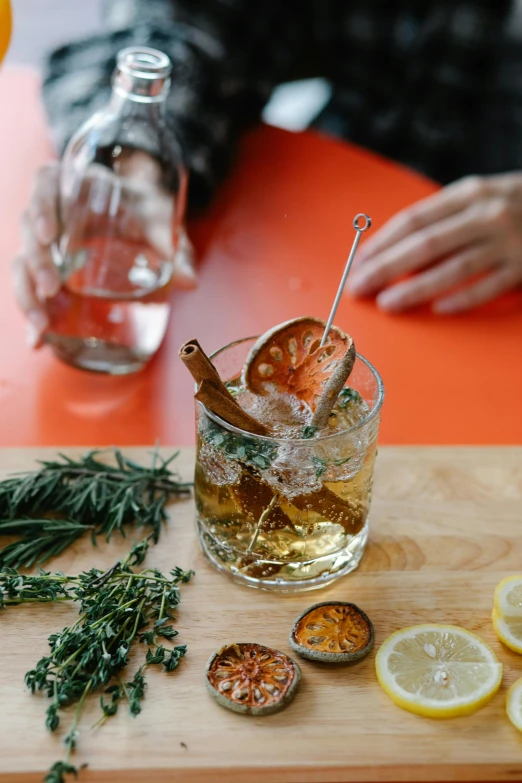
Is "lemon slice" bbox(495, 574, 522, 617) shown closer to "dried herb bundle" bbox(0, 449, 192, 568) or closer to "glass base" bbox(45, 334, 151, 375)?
"dried herb bundle" bbox(0, 449, 192, 568)

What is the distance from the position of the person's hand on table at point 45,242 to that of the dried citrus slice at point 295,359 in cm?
53

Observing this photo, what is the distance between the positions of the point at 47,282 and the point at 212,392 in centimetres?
60

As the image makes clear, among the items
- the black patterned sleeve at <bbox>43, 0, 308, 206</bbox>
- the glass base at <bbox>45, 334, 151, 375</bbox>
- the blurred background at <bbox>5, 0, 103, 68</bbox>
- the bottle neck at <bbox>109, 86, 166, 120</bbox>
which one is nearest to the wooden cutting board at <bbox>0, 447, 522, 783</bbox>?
the glass base at <bbox>45, 334, 151, 375</bbox>

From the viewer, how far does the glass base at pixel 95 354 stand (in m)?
1.54

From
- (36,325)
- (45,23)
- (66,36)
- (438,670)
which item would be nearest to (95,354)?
(36,325)

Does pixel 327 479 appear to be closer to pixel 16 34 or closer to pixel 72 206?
pixel 72 206

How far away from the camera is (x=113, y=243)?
1555 mm

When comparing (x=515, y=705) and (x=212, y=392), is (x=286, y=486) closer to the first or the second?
(x=212, y=392)

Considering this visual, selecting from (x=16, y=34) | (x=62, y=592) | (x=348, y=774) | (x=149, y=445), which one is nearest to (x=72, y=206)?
(x=149, y=445)

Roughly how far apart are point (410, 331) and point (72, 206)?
66 centimetres

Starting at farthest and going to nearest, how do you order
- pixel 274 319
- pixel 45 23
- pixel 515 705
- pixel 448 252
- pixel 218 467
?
pixel 45 23, pixel 448 252, pixel 274 319, pixel 218 467, pixel 515 705

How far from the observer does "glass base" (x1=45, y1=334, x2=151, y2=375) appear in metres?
1.54

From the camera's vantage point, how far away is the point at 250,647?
1032mm

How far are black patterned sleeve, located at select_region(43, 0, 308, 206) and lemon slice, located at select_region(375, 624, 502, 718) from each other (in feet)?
3.81
